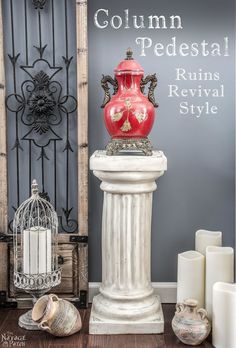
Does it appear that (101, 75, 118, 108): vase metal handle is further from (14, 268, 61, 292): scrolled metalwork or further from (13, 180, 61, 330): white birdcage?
(14, 268, 61, 292): scrolled metalwork

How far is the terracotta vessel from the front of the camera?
330 cm

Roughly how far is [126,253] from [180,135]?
91cm

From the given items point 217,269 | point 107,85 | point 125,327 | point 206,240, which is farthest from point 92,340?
point 107,85

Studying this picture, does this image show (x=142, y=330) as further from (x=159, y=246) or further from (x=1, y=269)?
(x=1, y=269)

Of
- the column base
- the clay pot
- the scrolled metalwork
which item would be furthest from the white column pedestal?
the scrolled metalwork

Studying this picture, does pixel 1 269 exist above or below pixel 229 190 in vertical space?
below

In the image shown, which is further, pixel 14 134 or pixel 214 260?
pixel 14 134

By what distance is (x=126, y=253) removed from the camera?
3.48 meters

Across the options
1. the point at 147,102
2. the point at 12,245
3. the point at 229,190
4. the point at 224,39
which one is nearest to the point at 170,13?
the point at 224,39

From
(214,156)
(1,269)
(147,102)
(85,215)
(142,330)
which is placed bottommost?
(142,330)

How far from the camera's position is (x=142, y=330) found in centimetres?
347

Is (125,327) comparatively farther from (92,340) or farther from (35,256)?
(35,256)

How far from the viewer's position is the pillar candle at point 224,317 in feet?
10.5

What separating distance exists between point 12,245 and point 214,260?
132 cm
